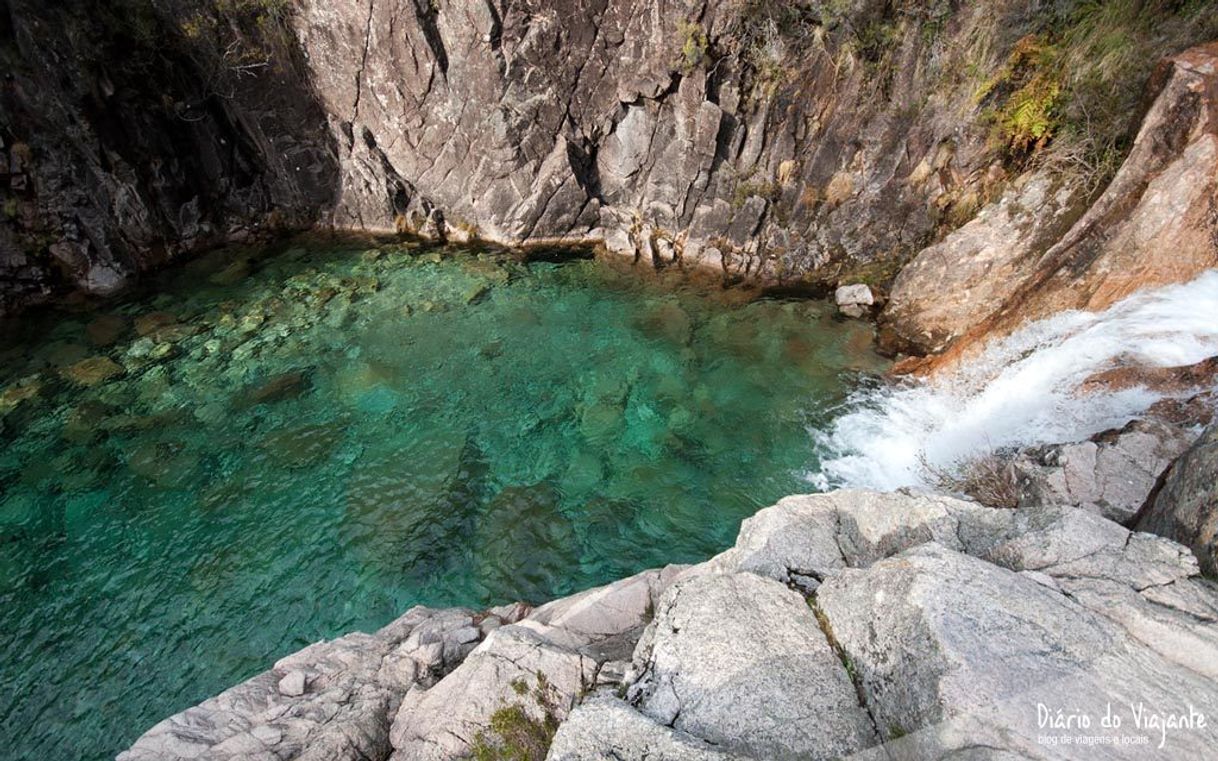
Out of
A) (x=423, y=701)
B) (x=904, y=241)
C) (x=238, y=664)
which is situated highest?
(x=904, y=241)

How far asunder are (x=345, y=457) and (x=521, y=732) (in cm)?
676

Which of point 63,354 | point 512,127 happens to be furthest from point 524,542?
point 63,354

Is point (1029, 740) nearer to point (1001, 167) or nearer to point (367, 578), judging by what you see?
point (367, 578)

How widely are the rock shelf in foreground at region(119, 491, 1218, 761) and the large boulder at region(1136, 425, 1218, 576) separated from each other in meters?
0.27

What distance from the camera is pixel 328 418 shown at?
10.8 metres

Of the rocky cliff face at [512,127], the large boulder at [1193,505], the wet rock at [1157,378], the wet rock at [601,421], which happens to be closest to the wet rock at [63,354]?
the rocky cliff face at [512,127]

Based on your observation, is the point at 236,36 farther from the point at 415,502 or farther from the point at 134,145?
the point at 415,502

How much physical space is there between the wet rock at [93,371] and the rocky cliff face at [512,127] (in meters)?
3.36

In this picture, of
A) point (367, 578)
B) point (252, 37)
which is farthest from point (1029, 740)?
point (252, 37)

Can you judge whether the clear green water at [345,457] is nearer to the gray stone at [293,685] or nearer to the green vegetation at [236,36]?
the gray stone at [293,685]

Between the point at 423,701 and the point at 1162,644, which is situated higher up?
the point at 1162,644

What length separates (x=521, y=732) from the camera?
4.79 m

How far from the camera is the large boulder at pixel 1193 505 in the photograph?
4.40 m

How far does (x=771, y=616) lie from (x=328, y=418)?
920cm
